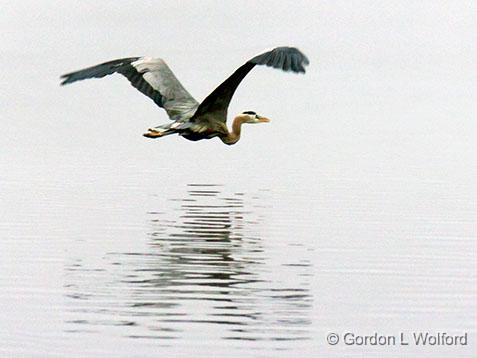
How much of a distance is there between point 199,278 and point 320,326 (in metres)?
2.68

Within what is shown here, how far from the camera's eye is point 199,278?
17062 millimetres

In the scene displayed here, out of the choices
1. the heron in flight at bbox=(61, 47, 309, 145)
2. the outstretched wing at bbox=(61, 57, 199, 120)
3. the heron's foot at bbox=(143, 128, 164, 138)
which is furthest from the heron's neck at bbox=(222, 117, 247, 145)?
the heron's foot at bbox=(143, 128, 164, 138)

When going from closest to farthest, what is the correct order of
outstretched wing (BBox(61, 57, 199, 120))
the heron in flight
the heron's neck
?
1. the heron in flight
2. outstretched wing (BBox(61, 57, 199, 120))
3. the heron's neck

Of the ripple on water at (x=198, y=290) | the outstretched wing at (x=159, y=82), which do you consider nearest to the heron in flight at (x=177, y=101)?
the outstretched wing at (x=159, y=82)

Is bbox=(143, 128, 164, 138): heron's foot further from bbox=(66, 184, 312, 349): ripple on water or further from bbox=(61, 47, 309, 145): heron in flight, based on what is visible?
bbox=(66, 184, 312, 349): ripple on water

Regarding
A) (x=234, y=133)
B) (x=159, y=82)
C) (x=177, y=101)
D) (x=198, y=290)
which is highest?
(x=159, y=82)

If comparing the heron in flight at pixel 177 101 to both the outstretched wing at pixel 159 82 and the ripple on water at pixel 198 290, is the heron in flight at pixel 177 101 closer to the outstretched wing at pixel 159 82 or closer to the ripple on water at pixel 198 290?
the outstretched wing at pixel 159 82

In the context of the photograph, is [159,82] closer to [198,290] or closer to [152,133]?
[152,133]

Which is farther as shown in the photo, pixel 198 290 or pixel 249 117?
pixel 249 117

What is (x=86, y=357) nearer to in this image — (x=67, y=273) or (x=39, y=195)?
(x=67, y=273)

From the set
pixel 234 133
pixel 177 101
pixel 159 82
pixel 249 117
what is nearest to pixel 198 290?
pixel 177 101

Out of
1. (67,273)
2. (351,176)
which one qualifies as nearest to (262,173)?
(351,176)

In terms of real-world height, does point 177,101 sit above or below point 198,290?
above

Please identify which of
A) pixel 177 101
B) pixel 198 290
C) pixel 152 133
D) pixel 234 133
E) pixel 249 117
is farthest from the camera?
pixel 249 117
